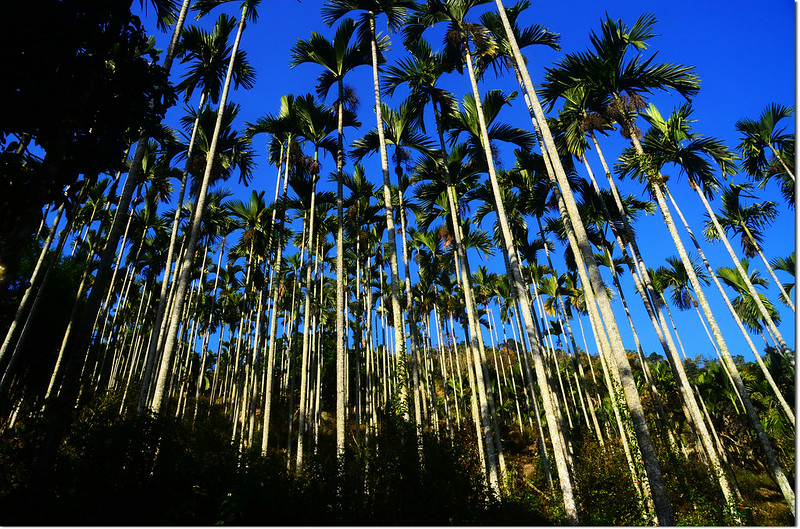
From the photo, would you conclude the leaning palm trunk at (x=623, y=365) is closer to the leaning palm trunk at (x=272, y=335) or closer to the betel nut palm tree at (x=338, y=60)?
the betel nut palm tree at (x=338, y=60)

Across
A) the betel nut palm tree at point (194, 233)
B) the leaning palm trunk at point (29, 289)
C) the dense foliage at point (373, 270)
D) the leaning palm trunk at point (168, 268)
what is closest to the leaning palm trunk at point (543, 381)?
the dense foliage at point (373, 270)

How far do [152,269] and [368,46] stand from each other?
1988cm

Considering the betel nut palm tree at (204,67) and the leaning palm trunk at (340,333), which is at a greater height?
the betel nut palm tree at (204,67)

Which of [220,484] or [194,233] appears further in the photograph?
[194,233]

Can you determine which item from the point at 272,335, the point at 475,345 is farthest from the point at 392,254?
the point at 272,335

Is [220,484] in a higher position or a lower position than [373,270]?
lower

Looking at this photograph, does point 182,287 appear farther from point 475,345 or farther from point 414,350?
point 475,345

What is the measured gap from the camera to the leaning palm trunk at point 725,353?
11375 mm

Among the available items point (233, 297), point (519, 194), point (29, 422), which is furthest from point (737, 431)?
point (233, 297)

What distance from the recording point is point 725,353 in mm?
12562

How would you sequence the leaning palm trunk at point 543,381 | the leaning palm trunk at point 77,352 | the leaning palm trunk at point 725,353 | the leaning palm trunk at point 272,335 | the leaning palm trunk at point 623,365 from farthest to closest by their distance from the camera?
1. the leaning palm trunk at point 272,335
2. the leaning palm trunk at point 725,353
3. the leaning palm trunk at point 543,381
4. the leaning palm trunk at point 623,365
5. the leaning palm trunk at point 77,352

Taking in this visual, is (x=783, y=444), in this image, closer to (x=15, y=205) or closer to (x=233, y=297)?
(x=15, y=205)

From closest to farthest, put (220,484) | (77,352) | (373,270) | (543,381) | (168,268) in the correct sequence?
1. (220,484)
2. (77,352)
3. (543,381)
4. (168,268)
5. (373,270)

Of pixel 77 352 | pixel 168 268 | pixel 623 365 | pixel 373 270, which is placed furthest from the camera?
pixel 373 270
